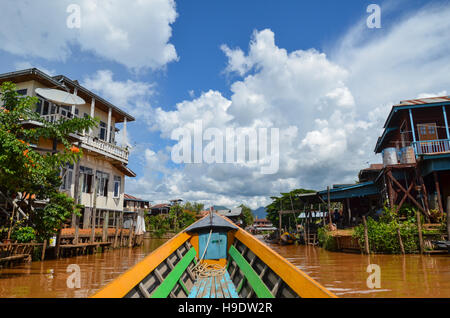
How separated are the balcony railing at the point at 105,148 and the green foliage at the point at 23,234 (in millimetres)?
7303

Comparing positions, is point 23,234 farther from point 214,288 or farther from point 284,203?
point 284,203

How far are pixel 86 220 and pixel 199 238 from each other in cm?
1359

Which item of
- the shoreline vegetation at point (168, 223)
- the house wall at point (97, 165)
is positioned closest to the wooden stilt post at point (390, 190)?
the house wall at point (97, 165)

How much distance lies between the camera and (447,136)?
46.2 feet

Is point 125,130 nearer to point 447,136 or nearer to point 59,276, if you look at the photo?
point 59,276

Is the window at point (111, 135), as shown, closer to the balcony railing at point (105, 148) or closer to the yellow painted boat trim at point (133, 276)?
the balcony railing at point (105, 148)

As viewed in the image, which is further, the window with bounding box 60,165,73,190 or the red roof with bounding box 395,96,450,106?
the window with bounding box 60,165,73,190

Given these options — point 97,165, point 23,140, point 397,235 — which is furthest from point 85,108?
point 397,235

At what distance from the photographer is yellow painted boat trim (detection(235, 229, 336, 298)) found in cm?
256

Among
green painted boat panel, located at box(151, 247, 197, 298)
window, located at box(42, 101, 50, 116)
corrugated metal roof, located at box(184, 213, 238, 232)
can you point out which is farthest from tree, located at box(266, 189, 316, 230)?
green painted boat panel, located at box(151, 247, 197, 298)

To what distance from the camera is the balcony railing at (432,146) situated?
13789 mm

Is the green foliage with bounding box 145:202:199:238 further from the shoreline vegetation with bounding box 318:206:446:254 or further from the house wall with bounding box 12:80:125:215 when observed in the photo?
the shoreline vegetation with bounding box 318:206:446:254

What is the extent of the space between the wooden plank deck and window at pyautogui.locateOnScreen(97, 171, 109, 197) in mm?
15647
